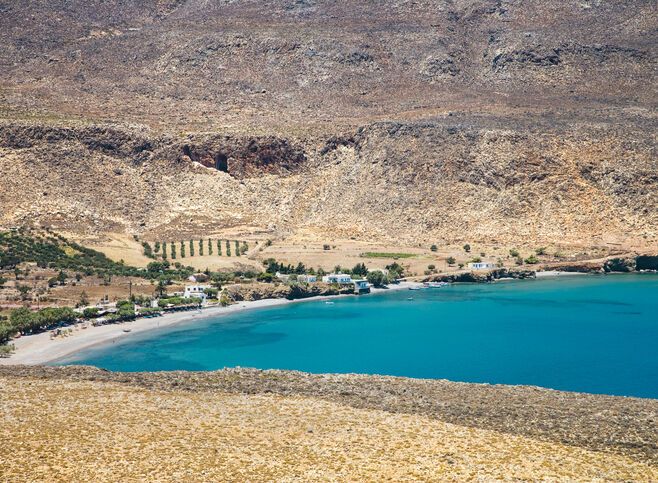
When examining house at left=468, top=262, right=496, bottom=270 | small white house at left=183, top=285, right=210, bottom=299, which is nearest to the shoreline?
small white house at left=183, top=285, right=210, bottom=299

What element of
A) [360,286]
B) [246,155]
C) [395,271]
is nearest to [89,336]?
[360,286]

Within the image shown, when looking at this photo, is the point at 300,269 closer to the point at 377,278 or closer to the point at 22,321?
the point at 377,278

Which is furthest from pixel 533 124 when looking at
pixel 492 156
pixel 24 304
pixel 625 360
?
pixel 24 304

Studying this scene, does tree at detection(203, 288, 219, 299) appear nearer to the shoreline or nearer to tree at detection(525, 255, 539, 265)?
the shoreline

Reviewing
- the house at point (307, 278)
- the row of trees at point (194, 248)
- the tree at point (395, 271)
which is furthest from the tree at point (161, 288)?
the tree at point (395, 271)

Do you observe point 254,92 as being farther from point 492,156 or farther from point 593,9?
point 593,9
